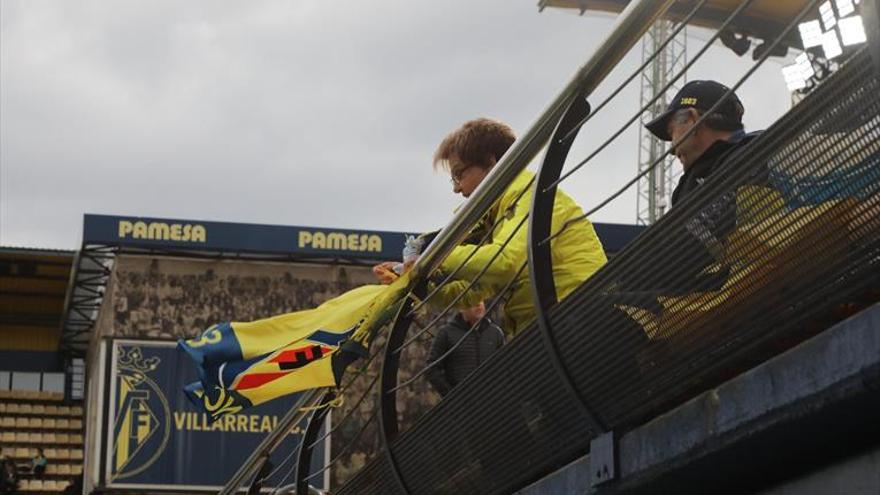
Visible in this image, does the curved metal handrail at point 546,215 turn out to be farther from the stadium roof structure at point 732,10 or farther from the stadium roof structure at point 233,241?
the stadium roof structure at point 233,241

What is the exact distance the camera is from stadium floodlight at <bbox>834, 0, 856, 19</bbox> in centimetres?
337

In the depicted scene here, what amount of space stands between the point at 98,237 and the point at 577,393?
2697cm

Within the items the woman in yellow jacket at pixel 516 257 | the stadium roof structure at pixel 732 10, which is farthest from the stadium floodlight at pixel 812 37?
the woman in yellow jacket at pixel 516 257

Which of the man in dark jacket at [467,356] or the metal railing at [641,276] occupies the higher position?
the man in dark jacket at [467,356]

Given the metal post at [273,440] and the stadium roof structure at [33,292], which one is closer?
the metal post at [273,440]

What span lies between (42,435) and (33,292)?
359cm

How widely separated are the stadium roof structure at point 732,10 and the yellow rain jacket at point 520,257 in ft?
26.3

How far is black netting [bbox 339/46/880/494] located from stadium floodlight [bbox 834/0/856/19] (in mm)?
301

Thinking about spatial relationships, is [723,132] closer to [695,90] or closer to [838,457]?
[695,90]

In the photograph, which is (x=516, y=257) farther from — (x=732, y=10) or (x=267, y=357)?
(x=732, y=10)

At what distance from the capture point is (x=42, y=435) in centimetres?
3831

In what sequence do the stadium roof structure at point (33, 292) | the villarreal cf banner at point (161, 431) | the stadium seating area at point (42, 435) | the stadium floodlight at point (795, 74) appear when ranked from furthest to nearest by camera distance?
the stadium roof structure at point (33, 292) → the stadium seating area at point (42, 435) → the villarreal cf banner at point (161, 431) → the stadium floodlight at point (795, 74)

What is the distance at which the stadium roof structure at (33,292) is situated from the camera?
122ft

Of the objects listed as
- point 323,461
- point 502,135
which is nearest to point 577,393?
point 502,135
